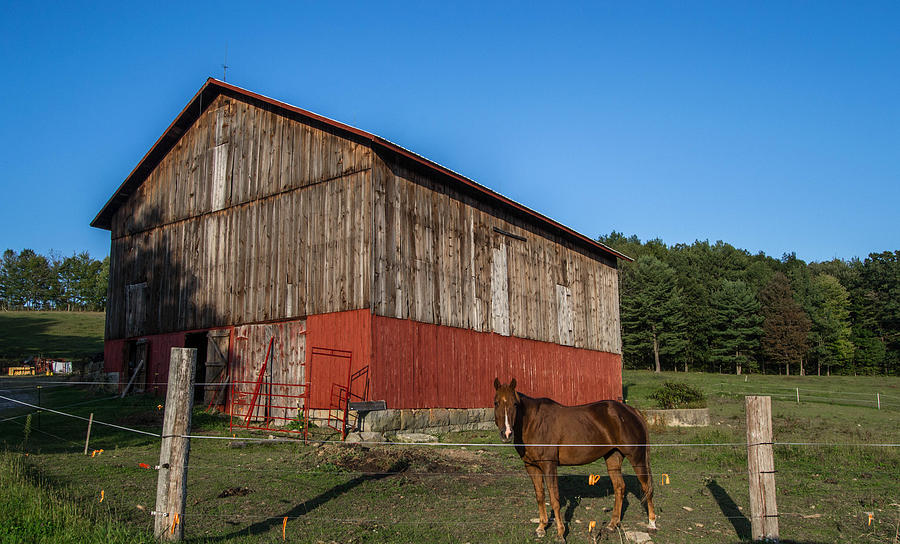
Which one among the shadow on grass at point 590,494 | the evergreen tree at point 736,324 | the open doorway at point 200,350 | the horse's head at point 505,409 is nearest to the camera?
the horse's head at point 505,409

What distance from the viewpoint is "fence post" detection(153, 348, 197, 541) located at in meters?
6.65

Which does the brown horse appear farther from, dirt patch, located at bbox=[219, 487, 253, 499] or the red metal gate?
the red metal gate

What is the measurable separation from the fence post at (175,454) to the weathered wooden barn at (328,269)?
33.4 feet

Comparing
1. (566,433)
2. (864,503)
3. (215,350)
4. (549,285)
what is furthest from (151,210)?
(864,503)

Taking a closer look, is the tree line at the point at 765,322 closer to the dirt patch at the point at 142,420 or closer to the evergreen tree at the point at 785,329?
the evergreen tree at the point at 785,329

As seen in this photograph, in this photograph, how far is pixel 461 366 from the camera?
20375mm

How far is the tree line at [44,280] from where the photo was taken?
110 meters

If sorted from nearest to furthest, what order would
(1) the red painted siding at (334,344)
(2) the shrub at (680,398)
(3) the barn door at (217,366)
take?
(1) the red painted siding at (334,344) < (3) the barn door at (217,366) < (2) the shrub at (680,398)

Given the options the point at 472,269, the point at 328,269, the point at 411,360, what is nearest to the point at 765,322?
the point at 472,269

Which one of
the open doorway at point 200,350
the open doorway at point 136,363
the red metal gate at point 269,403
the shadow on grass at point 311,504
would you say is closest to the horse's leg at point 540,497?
the shadow on grass at point 311,504

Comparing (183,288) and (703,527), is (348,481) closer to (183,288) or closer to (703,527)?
(703,527)

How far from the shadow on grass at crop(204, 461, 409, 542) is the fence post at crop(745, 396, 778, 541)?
5.99 m

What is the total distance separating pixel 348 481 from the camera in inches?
440

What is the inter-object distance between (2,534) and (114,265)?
2307 cm
